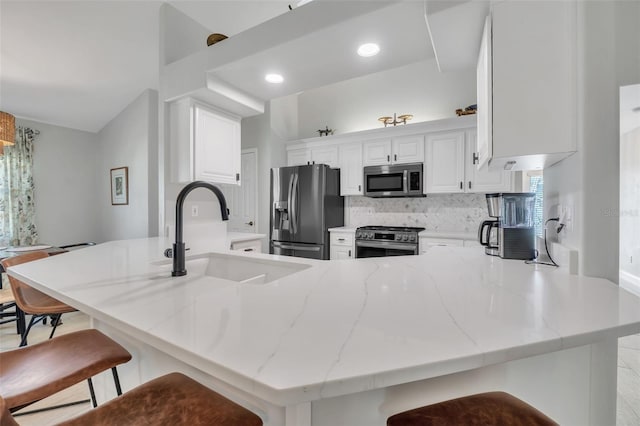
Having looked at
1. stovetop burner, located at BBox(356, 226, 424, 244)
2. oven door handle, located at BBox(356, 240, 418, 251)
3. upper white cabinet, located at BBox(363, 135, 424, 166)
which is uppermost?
upper white cabinet, located at BBox(363, 135, 424, 166)

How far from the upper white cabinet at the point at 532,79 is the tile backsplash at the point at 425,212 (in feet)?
8.34

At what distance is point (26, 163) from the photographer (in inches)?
162

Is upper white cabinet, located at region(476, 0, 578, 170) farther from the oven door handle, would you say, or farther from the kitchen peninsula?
the oven door handle

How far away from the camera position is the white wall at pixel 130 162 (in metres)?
4.07

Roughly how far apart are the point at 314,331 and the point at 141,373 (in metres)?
0.93

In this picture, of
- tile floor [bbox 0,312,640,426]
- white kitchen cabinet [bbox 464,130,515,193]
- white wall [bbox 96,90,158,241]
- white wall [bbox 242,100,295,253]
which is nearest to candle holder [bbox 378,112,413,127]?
white kitchen cabinet [bbox 464,130,515,193]

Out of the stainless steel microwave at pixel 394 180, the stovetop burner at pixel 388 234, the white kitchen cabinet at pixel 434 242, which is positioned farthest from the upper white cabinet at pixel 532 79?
the stainless steel microwave at pixel 394 180

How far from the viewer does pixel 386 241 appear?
138 inches

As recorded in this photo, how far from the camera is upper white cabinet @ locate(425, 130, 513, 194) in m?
3.22

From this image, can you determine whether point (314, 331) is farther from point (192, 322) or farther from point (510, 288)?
point (510, 288)

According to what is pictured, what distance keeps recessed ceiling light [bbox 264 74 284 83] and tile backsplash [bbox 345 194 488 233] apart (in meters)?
2.43

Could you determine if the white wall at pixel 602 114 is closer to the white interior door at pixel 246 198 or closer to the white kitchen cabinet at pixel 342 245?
the white kitchen cabinet at pixel 342 245

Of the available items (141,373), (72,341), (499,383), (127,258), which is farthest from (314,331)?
(127,258)

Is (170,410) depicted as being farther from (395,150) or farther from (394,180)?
(395,150)
